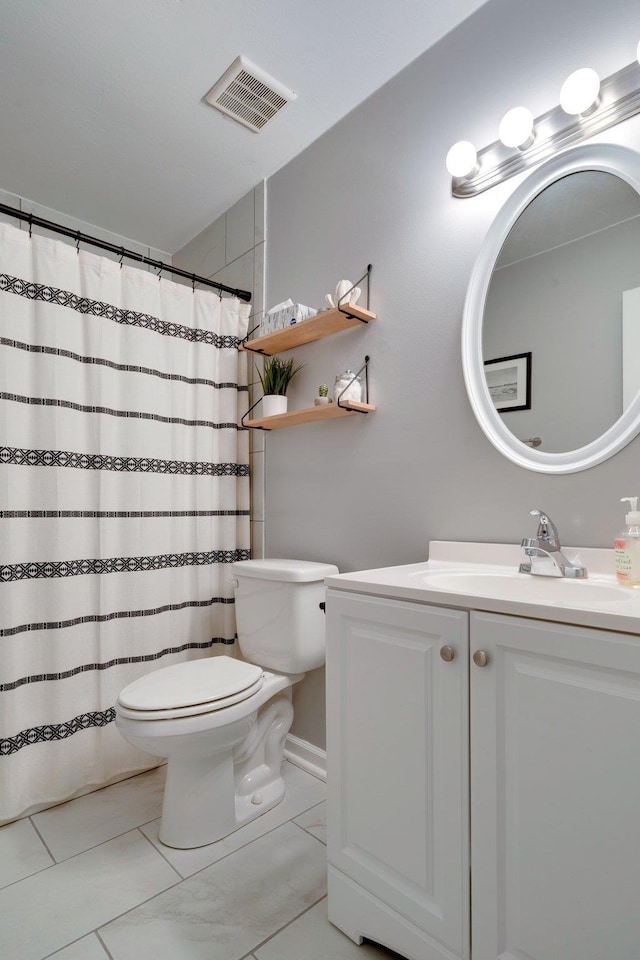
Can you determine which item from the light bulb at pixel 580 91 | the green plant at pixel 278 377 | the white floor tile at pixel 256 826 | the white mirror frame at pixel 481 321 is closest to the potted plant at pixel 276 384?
the green plant at pixel 278 377

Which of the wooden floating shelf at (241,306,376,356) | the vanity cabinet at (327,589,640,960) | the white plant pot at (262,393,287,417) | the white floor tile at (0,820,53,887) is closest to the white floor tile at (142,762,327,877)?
Result: the white floor tile at (0,820,53,887)

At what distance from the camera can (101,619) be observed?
1747mm

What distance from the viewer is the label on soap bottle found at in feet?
3.31

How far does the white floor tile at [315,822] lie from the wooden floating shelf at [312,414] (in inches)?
51.5

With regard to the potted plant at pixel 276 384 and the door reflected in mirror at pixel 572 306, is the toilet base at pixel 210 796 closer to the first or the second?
the potted plant at pixel 276 384

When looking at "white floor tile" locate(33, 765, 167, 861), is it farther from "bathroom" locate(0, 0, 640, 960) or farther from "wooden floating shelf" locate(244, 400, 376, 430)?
"wooden floating shelf" locate(244, 400, 376, 430)

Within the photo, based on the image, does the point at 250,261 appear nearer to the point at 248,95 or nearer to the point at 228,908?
the point at 248,95

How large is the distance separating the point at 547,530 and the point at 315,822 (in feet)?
3.81

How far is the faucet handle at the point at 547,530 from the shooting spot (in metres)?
1.16

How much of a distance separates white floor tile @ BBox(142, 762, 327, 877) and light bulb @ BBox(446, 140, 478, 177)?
2.00m

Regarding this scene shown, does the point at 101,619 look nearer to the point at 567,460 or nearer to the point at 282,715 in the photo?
the point at 282,715

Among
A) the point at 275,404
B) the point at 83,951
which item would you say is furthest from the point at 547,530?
the point at 83,951

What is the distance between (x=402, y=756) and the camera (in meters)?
0.98

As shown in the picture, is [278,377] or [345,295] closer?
[345,295]
